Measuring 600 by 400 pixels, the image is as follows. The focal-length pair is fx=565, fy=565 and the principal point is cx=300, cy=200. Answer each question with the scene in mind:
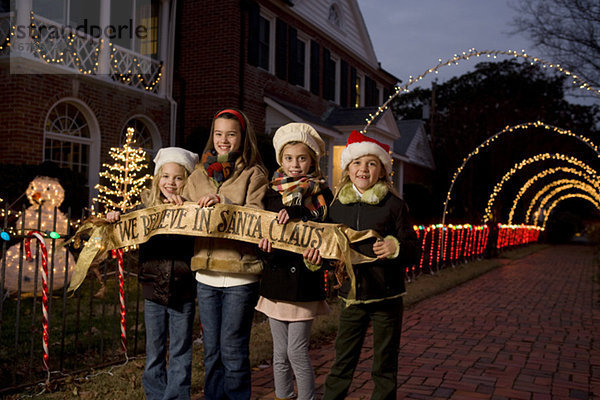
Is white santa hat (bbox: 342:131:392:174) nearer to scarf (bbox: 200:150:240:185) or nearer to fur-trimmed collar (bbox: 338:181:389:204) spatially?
fur-trimmed collar (bbox: 338:181:389:204)

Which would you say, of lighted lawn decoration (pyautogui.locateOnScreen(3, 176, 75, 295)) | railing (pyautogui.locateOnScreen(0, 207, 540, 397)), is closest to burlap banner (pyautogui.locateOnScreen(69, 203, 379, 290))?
railing (pyautogui.locateOnScreen(0, 207, 540, 397))

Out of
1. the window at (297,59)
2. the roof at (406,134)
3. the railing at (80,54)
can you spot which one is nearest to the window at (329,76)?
the window at (297,59)

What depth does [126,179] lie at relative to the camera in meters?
10.7

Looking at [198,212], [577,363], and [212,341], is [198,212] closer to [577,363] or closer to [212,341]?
[212,341]

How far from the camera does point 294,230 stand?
327 cm

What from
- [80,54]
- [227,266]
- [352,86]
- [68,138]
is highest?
[352,86]

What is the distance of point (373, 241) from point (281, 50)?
13.9 metres

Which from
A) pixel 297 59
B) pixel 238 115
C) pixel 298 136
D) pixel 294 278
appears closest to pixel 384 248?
pixel 294 278

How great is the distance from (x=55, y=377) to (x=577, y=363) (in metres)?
4.74

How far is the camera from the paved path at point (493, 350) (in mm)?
4555

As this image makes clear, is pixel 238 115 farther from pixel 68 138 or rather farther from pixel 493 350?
pixel 68 138

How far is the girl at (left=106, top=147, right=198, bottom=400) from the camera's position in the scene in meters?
3.31

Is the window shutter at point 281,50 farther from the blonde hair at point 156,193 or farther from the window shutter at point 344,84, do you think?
the blonde hair at point 156,193

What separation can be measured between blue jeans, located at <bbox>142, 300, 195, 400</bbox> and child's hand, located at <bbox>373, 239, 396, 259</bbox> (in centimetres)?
115
